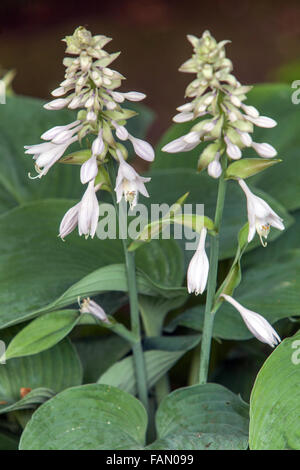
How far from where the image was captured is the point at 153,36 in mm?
4961

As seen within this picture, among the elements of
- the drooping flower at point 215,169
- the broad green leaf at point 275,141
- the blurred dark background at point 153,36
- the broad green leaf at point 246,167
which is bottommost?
the drooping flower at point 215,169

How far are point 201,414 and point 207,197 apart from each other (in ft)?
1.66

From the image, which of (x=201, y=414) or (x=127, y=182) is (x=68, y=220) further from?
(x=201, y=414)

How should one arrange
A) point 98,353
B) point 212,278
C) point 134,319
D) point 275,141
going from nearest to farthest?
point 212,278 < point 134,319 < point 98,353 < point 275,141

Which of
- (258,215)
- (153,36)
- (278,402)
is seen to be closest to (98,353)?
(278,402)

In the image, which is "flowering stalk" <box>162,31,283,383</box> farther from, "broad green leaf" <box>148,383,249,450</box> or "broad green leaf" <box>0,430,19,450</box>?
"broad green leaf" <box>0,430,19,450</box>

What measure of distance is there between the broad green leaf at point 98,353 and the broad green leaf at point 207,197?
0.79 ft

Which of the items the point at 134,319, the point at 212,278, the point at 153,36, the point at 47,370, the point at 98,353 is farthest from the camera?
the point at 153,36

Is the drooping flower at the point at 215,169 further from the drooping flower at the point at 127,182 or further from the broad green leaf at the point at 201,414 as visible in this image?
the broad green leaf at the point at 201,414

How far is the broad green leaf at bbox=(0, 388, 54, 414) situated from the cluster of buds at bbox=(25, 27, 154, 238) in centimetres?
31

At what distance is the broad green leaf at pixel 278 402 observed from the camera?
875mm

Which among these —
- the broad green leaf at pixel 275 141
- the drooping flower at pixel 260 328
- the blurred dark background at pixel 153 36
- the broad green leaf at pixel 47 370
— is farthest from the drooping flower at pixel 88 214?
the blurred dark background at pixel 153 36

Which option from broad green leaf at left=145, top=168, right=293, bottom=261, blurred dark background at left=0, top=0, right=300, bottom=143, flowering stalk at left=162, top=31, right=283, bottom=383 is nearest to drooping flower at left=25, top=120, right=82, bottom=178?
flowering stalk at left=162, top=31, right=283, bottom=383
